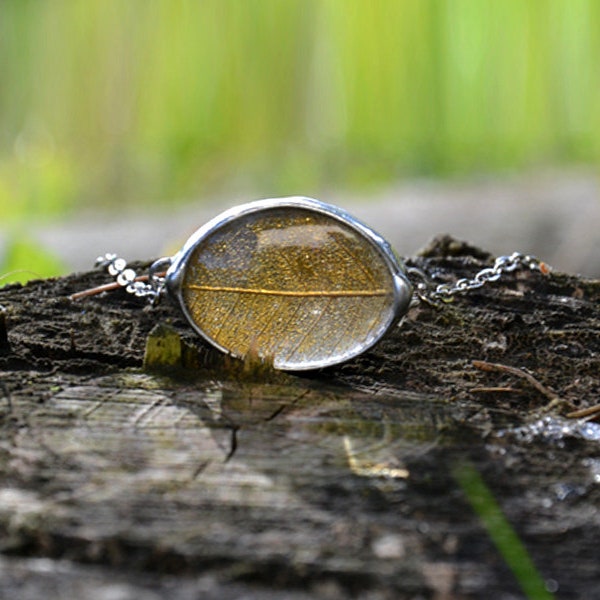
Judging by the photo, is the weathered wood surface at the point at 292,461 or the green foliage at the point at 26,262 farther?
the green foliage at the point at 26,262

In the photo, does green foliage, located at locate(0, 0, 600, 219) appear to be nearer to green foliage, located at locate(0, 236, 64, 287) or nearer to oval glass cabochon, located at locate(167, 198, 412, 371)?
green foliage, located at locate(0, 236, 64, 287)

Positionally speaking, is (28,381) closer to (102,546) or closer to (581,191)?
(102,546)

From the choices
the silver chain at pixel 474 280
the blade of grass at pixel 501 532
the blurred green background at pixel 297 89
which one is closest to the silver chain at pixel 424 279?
the silver chain at pixel 474 280

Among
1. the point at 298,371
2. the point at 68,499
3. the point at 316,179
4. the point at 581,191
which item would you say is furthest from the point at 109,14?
the point at 68,499

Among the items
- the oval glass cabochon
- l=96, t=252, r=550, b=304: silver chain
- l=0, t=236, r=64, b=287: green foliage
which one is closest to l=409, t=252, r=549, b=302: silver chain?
l=96, t=252, r=550, b=304: silver chain

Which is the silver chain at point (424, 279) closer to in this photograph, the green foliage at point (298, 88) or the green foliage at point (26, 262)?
the green foliage at point (26, 262)

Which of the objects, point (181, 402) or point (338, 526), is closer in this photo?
point (338, 526)

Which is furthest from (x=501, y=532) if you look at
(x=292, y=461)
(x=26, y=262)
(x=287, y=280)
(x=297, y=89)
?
(x=297, y=89)
